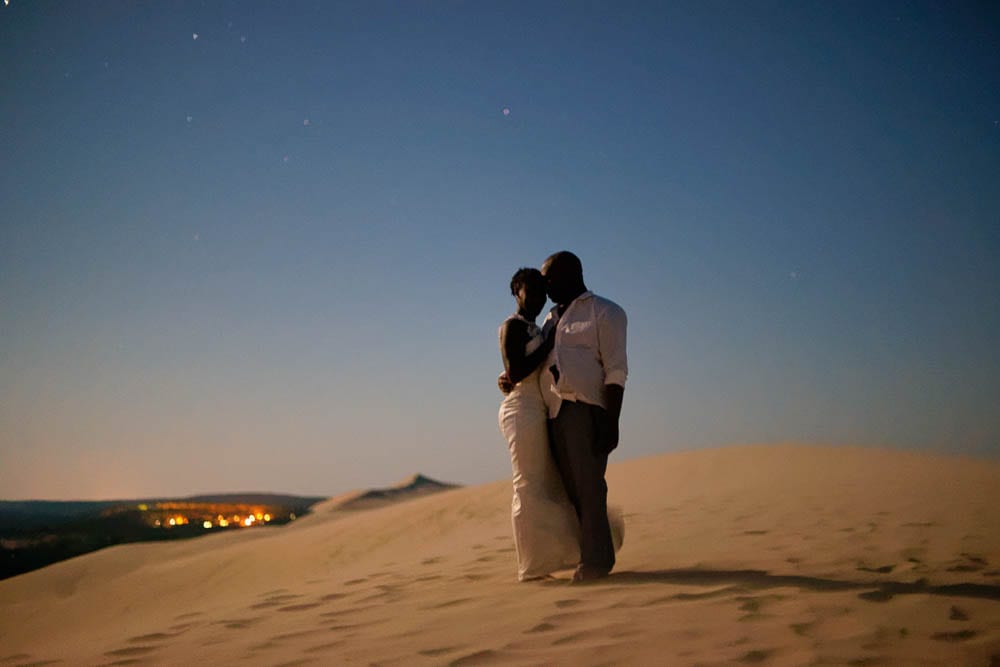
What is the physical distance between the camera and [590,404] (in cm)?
487

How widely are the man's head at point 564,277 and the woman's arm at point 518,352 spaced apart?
330 mm

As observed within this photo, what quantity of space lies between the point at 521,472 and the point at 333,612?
4.96 feet

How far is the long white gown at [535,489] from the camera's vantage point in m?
4.91

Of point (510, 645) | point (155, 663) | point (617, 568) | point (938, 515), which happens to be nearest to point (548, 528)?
point (617, 568)

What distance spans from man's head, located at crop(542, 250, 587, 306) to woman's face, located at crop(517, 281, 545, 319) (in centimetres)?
7

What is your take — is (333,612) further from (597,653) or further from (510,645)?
(597,653)

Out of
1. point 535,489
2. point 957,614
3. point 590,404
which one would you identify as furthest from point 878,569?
point 535,489

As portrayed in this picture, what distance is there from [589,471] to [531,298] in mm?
1217

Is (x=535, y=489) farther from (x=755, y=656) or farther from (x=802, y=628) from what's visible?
(x=755, y=656)

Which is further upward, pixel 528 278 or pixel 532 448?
pixel 528 278

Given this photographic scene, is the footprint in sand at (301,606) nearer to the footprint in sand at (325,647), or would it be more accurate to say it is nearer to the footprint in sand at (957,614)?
the footprint in sand at (325,647)

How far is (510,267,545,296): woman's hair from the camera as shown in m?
5.13

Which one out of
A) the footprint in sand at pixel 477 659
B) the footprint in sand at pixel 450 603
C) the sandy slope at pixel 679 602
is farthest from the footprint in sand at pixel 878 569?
the footprint in sand at pixel 477 659

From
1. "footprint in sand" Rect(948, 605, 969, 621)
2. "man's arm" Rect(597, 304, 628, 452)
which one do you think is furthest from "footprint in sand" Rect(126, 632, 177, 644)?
"footprint in sand" Rect(948, 605, 969, 621)
